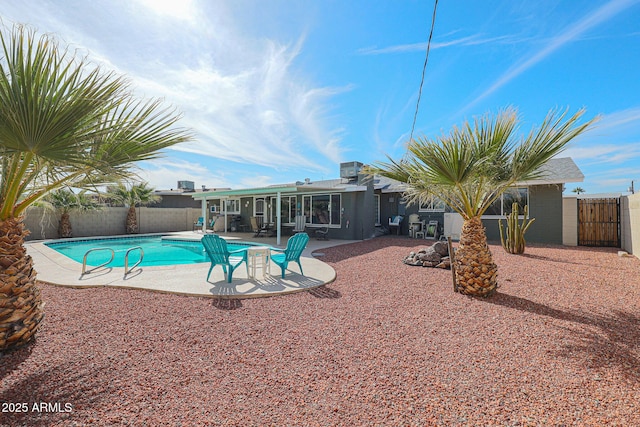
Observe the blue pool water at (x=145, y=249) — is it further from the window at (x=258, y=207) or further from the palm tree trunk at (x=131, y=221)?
the window at (x=258, y=207)

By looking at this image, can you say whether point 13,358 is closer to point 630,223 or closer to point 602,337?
point 602,337

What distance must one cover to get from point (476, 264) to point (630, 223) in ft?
30.2

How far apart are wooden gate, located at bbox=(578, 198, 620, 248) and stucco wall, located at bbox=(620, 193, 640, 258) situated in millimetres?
398

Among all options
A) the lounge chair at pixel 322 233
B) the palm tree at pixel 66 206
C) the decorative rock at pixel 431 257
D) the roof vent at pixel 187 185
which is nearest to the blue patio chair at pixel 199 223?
the palm tree at pixel 66 206

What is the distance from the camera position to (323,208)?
15836 mm

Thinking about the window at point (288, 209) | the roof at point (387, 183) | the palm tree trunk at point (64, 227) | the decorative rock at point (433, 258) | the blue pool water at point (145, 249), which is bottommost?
the blue pool water at point (145, 249)

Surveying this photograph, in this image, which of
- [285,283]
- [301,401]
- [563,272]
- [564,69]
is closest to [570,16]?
[564,69]

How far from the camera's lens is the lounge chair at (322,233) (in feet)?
49.5

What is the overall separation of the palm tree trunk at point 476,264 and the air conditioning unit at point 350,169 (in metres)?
11.3

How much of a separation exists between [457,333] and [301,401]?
7.86 feet

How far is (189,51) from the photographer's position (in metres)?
7.09

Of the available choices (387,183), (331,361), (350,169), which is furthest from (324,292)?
(387,183)

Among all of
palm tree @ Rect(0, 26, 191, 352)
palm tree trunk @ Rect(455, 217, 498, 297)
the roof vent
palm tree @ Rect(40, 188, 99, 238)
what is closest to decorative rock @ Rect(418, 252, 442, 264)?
palm tree trunk @ Rect(455, 217, 498, 297)

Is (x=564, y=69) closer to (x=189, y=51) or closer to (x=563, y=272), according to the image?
(x=563, y=272)
